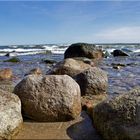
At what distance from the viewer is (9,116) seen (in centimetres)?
535

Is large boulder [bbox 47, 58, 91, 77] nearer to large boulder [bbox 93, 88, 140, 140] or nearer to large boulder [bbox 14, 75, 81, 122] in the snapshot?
large boulder [bbox 14, 75, 81, 122]

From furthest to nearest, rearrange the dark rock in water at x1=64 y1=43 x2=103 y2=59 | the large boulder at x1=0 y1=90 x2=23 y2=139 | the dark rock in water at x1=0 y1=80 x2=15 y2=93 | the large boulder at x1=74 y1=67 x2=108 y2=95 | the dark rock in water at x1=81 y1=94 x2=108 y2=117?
the dark rock in water at x1=64 y1=43 x2=103 y2=59 < the dark rock in water at x1=0 y1=80 x2=15 y2=93 < the large boulder at x1=74 y1=67 x2=108 y2=95 < the dark rock in water at x1=81 y1=94 x2=108 y2=117 < the large boulder at x1=0 y1=90 x2=23 y2=139

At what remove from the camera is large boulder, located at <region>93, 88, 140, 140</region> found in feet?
15.7

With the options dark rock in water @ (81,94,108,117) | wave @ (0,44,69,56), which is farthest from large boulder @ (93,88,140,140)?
wave @ (0,44,69,56)

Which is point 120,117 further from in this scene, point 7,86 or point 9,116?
point 7,86

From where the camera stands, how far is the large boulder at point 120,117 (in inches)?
188

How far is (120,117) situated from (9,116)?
172 centimetres

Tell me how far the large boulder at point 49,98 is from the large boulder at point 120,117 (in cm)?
99

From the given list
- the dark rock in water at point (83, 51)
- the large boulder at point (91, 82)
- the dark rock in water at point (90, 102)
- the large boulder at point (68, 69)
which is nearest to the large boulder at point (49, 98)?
the dark rock in water at point (90, 102)

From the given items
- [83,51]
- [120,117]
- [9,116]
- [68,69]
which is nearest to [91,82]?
[68,69]

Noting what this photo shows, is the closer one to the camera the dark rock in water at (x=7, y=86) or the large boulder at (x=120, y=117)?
the large boulder at (x=120, y=117)

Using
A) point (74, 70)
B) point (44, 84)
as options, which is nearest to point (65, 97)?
point (44, 84)

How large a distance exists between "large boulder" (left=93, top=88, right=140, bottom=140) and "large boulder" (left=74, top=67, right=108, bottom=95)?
3.34 m

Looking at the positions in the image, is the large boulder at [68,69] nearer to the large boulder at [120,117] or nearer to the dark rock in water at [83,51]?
the large boulder at [120,117]
